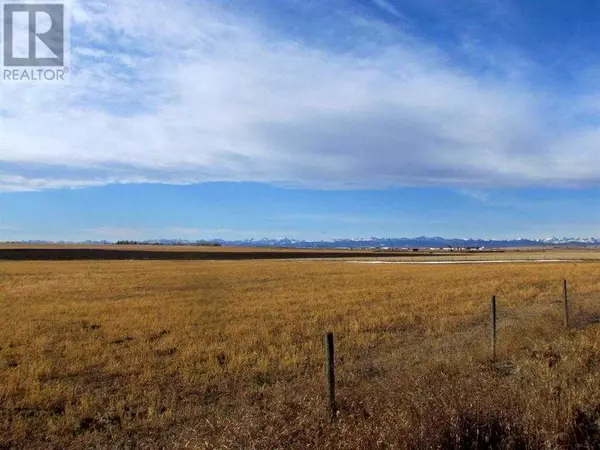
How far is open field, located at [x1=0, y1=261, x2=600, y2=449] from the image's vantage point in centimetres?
631

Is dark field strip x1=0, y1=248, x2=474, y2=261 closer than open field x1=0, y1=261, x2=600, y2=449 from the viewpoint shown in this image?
No

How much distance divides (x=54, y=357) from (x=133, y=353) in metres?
1.91

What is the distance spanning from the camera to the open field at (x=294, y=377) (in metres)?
6.31

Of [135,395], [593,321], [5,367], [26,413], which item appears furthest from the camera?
[593,321]

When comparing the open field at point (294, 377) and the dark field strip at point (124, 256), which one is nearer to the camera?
the open field at point (294, 377)

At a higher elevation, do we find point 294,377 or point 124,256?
point 124,256

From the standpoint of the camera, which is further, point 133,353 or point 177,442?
point 133,353

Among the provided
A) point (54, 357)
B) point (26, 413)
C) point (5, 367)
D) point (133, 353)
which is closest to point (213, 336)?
point (133, 353)

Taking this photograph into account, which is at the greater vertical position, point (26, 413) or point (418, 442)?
point (418, 442)

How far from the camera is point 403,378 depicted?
9266 mm

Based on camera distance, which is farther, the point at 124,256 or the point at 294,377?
the point at 124,256

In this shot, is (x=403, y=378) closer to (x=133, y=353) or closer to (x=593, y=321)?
(x=133, y=353)

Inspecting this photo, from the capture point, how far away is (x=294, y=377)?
11.1 metres

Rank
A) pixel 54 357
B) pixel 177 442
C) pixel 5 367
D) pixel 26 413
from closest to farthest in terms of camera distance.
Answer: pixel 177 442 < pixel 26 413 < pixel 5 367 < pixel 54 357
